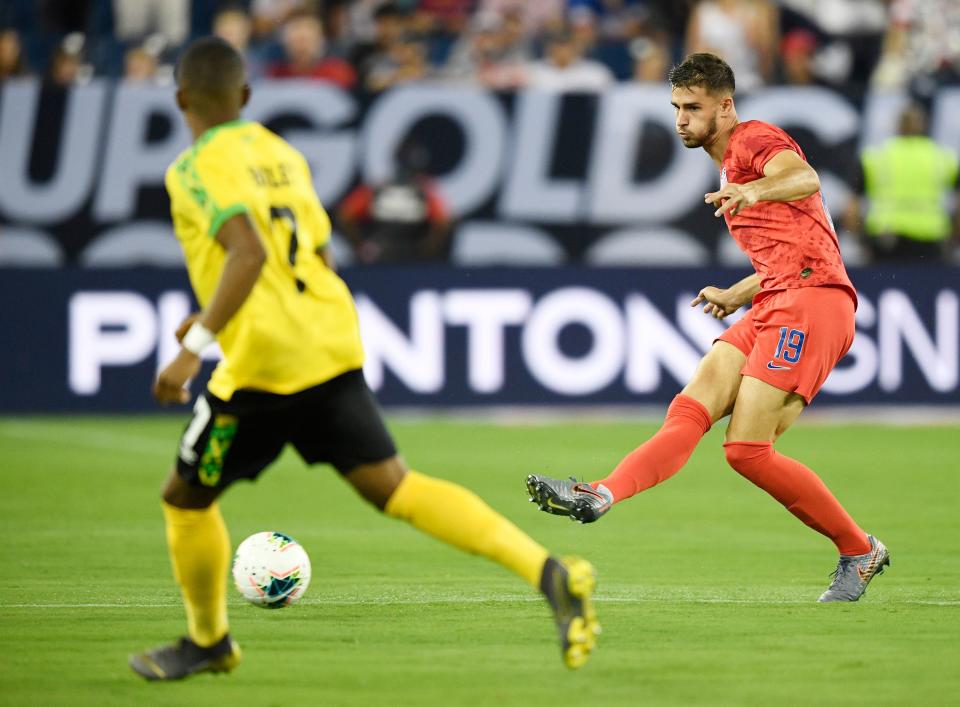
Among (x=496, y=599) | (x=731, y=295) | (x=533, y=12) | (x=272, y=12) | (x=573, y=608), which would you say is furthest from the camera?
(x=533, y=12)

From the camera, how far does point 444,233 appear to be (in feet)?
56.6

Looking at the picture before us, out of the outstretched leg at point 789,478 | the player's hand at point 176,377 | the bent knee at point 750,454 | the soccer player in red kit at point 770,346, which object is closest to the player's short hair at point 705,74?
the soccer player in red kit at point 770,346

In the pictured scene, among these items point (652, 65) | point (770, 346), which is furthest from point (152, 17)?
point (770, 346)

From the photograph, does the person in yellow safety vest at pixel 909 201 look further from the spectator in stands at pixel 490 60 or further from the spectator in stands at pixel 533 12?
the spectator in stands at pixel 533 12

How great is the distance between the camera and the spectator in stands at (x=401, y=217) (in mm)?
17188

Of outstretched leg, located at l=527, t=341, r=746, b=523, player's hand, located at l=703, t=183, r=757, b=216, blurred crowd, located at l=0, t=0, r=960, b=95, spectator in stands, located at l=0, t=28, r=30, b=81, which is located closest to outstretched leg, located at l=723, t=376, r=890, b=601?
outstretched leg, located at l=527, t=341, r=746, b=523

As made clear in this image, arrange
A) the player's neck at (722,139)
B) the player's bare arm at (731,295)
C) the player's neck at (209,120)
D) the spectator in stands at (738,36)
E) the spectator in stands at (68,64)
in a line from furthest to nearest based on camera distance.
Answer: the spectator in stands at (738,36)
the spectator in stands at (68,64)
the player's bare arm at (731,295)
the player's neck at (722,139)
the player's neck at (209,120)

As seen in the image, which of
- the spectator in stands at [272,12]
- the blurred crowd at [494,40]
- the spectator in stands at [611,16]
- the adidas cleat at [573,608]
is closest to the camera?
the adidas cleat at [573,608]

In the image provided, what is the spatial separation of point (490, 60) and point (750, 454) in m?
12.0

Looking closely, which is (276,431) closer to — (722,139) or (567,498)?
A: (567,498)

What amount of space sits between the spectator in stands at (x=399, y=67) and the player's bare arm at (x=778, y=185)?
434 inches

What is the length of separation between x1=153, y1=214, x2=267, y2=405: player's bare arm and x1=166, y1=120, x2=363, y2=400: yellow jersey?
5 centimetres

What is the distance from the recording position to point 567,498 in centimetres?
691

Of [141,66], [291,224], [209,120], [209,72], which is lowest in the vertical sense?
[141,66]
